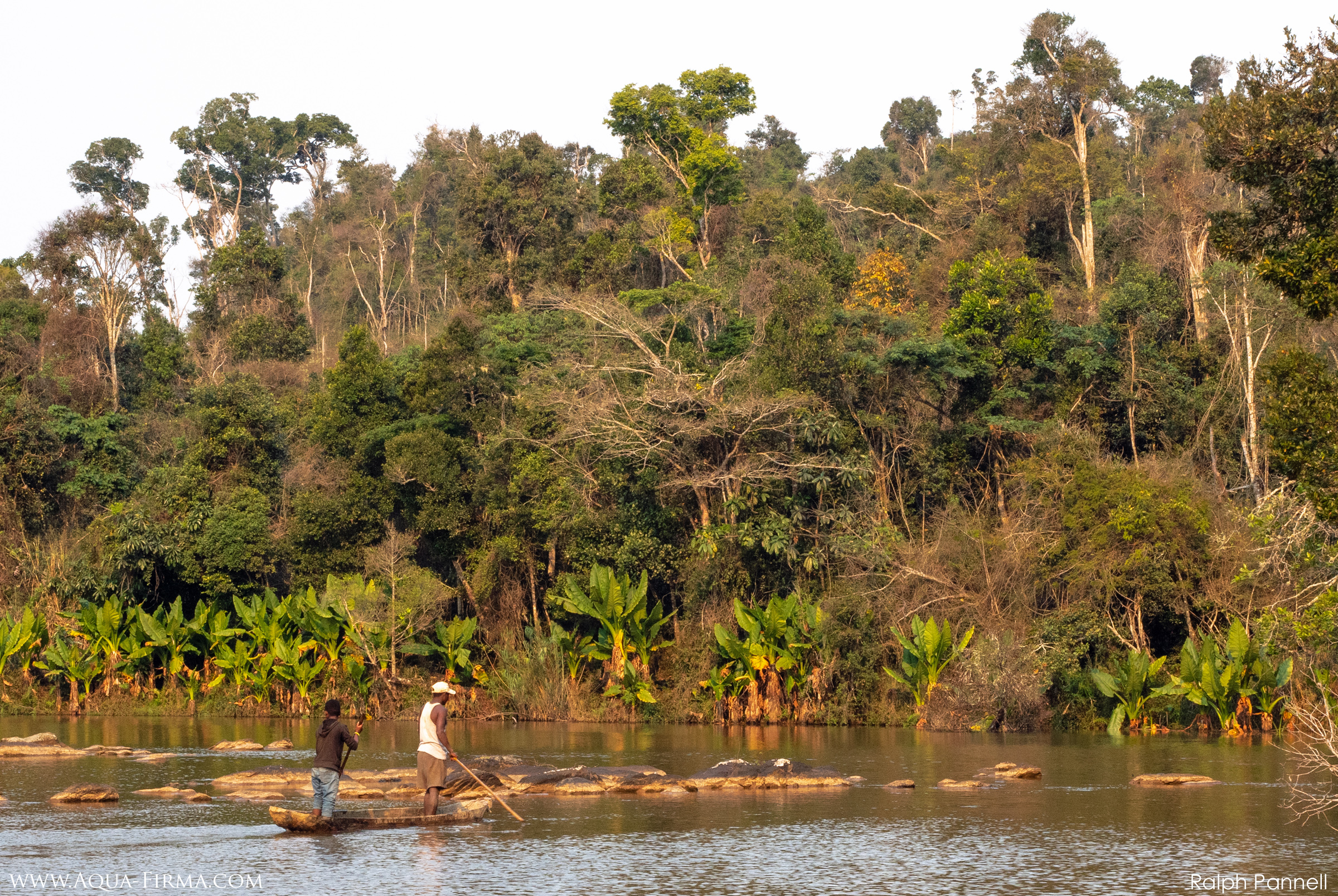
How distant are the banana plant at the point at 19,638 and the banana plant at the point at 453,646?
9.21 metres

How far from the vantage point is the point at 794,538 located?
28781mm

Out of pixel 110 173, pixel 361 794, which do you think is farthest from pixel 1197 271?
pixel 110 173

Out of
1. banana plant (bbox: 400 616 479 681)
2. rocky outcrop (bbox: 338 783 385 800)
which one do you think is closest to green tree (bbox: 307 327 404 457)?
banana plant (bbox: 400 616 479 681)

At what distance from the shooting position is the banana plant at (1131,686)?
78.9ft

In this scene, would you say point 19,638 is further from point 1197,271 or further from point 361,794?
point 1197,271

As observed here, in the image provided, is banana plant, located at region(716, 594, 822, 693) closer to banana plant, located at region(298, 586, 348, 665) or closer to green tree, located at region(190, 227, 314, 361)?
banana plant, located at region(298, 586, 348, 665)

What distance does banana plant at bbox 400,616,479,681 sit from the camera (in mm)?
30250

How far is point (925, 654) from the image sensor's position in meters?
25.8

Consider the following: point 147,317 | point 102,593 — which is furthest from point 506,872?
point 147,317

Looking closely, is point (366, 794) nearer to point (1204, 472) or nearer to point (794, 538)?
point (794, 538)

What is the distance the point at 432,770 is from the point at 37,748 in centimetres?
1072

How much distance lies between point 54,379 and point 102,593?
9100mm

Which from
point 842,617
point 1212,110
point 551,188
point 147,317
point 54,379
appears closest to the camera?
point 1212,110

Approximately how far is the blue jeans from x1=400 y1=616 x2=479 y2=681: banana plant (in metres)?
17.3
